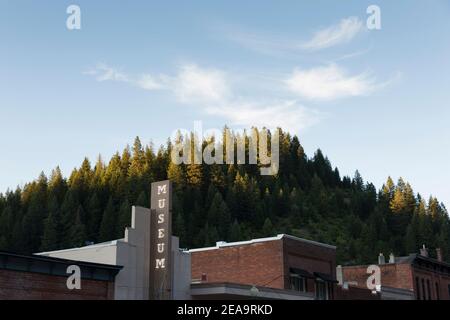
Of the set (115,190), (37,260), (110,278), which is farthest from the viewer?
(115,190)

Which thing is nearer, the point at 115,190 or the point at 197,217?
the point at 197,217

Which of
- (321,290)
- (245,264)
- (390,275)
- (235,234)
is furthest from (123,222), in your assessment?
(321,290)

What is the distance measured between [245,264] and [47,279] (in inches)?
858

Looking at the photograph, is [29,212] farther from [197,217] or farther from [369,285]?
[369,285]

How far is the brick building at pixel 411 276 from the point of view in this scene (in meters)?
62.9

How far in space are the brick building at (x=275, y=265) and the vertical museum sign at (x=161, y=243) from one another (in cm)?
1273

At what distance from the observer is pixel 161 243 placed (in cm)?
3303

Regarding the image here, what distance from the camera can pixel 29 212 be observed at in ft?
447

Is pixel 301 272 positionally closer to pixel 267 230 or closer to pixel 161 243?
pixel 161 243

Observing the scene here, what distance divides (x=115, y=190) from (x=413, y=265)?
341 ft

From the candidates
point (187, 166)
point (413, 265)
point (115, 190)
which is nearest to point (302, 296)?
point (413, 265)

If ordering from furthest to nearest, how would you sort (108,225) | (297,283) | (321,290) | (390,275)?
1. (108,225)
2. (390,275)
3. (321,290)
4. (297,283)

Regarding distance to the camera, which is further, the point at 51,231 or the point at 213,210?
the point at 213,210
